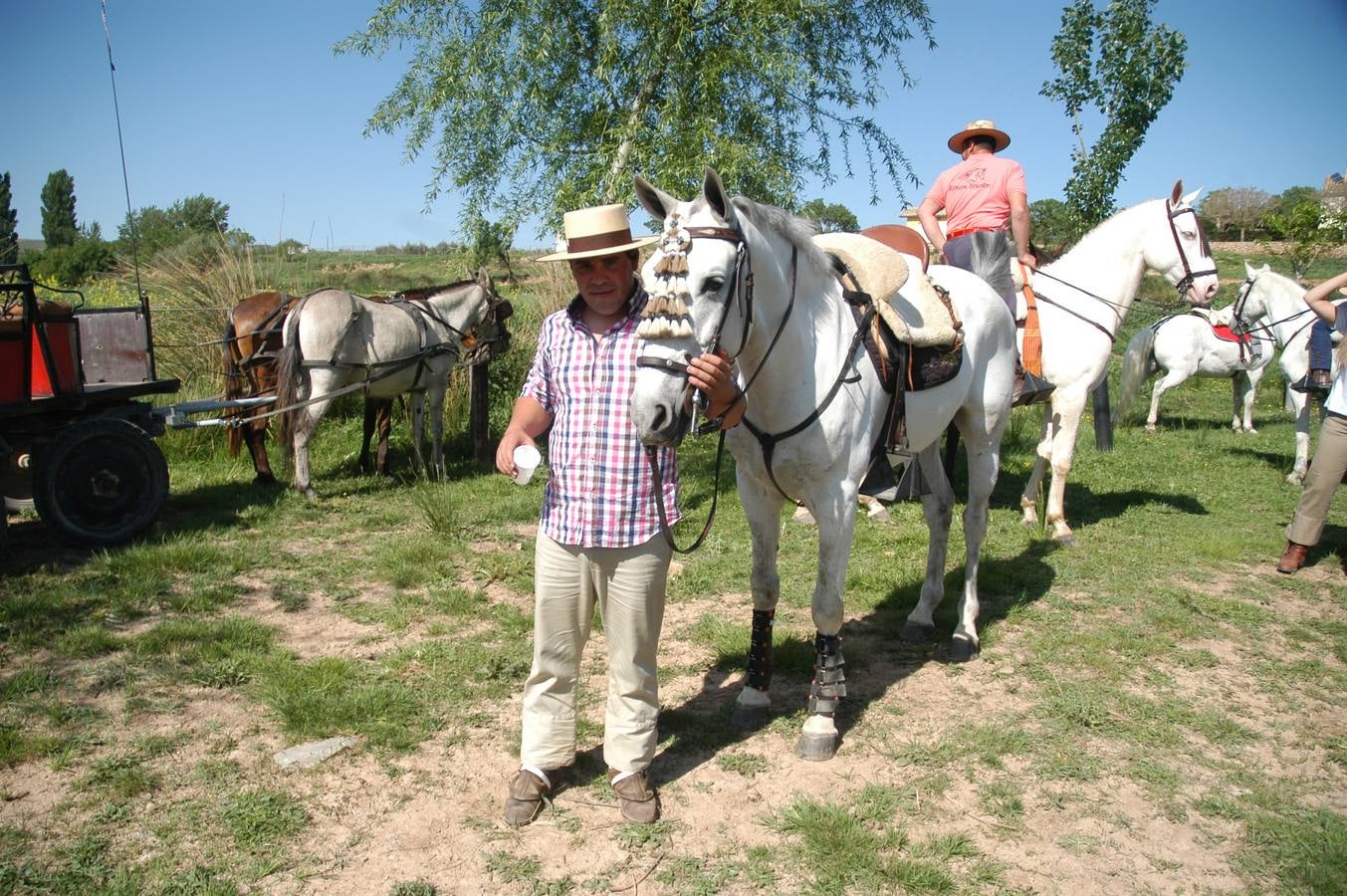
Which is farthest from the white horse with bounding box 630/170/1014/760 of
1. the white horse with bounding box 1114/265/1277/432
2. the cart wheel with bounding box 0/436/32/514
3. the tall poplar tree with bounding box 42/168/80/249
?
the tall poplar tree with bounding box 42/168/80/249

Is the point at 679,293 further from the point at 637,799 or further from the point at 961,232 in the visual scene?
the point at 961,232

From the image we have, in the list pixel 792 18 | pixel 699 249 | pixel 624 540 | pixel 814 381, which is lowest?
pixel 624 540

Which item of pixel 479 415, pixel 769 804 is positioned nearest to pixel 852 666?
pixel 769 804

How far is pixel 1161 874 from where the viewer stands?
2852 mm

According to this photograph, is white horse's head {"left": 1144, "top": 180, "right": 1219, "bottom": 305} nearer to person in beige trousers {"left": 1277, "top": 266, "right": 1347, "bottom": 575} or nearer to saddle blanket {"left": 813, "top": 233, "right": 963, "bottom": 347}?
person in beige trousers {"left": 1277, "top": 266, "right": 1347, "bottom": 575}

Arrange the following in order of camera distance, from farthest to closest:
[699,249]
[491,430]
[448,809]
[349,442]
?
1. [491,430]
2. [349,442]
3. [448,809]
4. [699,249]

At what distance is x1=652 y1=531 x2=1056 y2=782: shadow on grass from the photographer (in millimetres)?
3689

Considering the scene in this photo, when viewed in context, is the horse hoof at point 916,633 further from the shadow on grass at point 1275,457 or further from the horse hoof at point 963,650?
the shadow on grass at point 1275,457

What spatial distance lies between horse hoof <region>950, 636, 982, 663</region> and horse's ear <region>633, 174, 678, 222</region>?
293 cm

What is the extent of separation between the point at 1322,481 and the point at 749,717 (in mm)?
4718

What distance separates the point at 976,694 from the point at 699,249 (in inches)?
109

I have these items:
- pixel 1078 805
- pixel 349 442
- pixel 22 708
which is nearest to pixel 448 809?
pixel 22 708

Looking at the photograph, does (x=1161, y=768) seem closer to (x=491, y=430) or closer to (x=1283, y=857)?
(x=1283, y=857)

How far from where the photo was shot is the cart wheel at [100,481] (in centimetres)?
573
